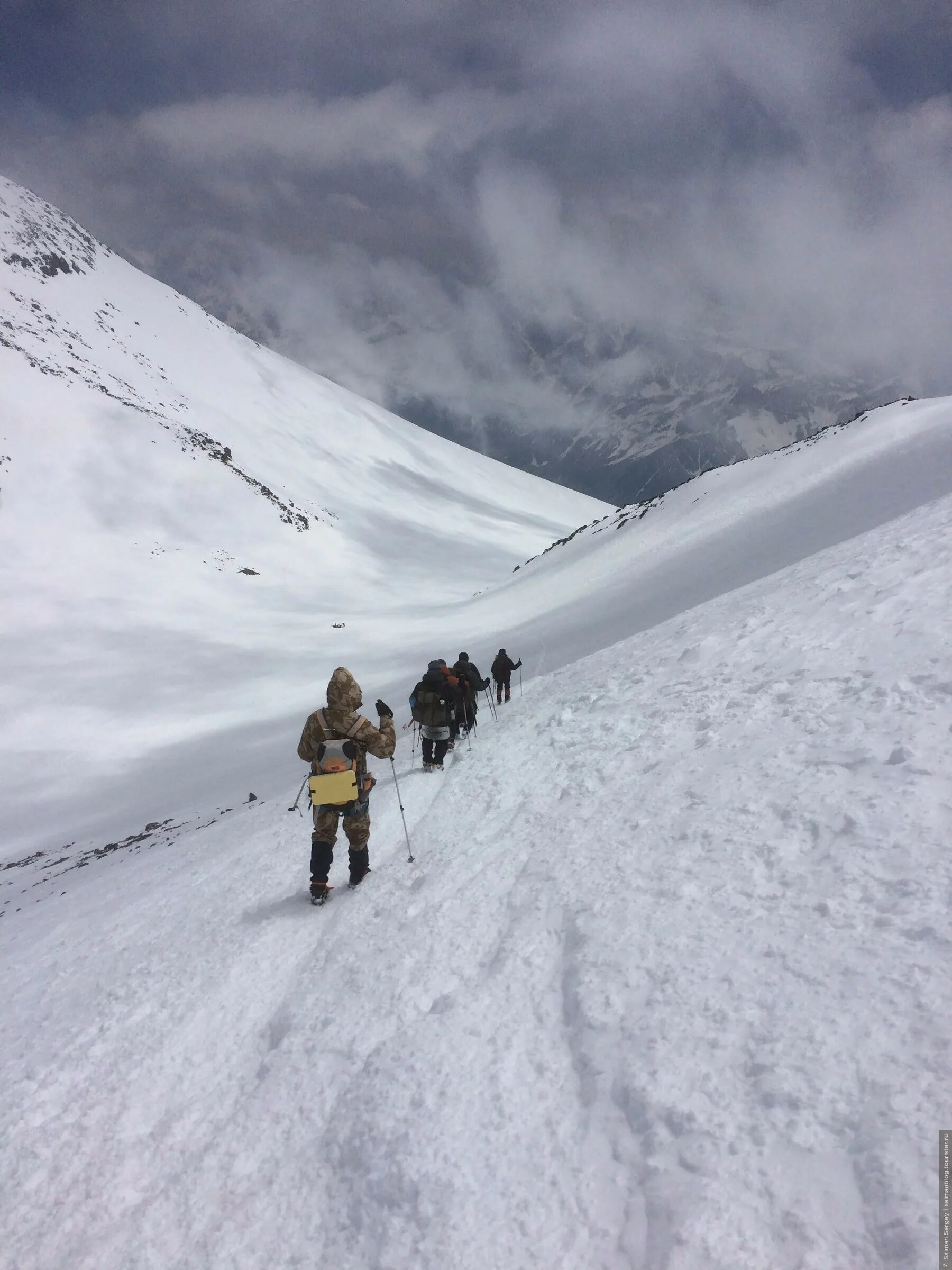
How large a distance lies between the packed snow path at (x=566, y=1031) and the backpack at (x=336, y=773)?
1.08m

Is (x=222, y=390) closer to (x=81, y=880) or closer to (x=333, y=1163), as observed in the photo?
(x=81, y=880)

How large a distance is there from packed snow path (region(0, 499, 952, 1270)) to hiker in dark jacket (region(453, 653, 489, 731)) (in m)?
3.89

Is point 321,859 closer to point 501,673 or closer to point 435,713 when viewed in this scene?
point 435,713

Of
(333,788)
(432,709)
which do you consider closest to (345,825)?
(333,788)

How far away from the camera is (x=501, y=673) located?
1462cm

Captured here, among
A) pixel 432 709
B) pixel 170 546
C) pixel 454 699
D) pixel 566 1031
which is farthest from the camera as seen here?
pixel 170 546

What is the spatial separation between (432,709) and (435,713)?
9 cm

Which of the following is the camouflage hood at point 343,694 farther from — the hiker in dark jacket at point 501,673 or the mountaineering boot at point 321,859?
the hiker in dark jacket at point 501,673

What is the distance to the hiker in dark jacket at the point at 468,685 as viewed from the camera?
11227 mm

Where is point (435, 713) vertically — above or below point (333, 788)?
above

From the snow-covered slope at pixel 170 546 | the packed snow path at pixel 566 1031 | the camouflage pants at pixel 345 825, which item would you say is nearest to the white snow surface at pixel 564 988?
the packed snow path at pixel 566 1031

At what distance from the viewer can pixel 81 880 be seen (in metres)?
11.1

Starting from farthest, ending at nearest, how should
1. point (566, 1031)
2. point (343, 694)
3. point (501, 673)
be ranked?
point (501, 673)
point (343, 694)
point (566, 1031)

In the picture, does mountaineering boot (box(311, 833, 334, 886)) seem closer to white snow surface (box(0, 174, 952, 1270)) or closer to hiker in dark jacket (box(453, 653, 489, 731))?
white snow surface (box(0, 174, 952, 1270))
